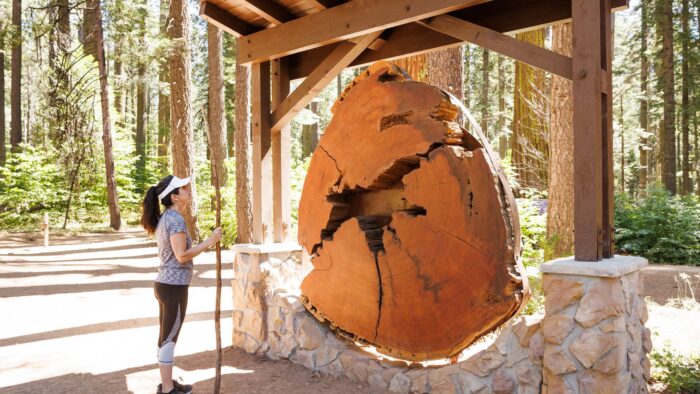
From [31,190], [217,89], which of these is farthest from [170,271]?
[31,190]

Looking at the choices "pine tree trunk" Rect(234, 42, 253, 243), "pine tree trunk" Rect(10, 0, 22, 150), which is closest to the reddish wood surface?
"pine tree trunk" Rect(234, 42, 253, 243)

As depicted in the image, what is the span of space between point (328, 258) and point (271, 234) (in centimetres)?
105

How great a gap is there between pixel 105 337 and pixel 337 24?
3999 mm

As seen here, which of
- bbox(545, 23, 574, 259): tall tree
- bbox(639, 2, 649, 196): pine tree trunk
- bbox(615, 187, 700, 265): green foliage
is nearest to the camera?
bbox(545, 23, 574, 259): tall tree

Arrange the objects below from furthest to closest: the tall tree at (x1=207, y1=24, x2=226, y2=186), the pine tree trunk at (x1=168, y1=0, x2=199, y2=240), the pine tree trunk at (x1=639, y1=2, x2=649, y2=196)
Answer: the pine tree trunk at (x1=639, y1=2, x2=649, y2=196)
the tall tree at (x1=207, y1=24, x2=226, y2=186)
the pine tree trunk at (x1=168, y1=0, x2=199, y2=240)

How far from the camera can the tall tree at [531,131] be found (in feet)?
36.2

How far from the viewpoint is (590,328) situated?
265cm

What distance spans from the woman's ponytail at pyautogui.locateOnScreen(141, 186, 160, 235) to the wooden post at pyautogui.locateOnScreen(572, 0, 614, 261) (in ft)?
9.00

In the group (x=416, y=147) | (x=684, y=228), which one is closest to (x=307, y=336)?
(x=416, y=147)

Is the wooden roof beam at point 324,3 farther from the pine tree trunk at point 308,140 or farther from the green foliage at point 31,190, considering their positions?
the pine tree trunk at point 308,140

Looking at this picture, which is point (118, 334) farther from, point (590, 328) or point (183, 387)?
point (590, 328)

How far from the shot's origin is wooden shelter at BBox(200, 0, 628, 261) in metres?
2.74

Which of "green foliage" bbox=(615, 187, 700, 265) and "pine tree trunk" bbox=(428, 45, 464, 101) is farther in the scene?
"green foliage" bbox=(615, 187, 700, 265)

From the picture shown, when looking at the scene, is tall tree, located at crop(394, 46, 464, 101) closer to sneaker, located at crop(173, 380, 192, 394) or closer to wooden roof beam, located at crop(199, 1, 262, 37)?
wooden roof beam, located at crop(199, 1, 262, 37)
